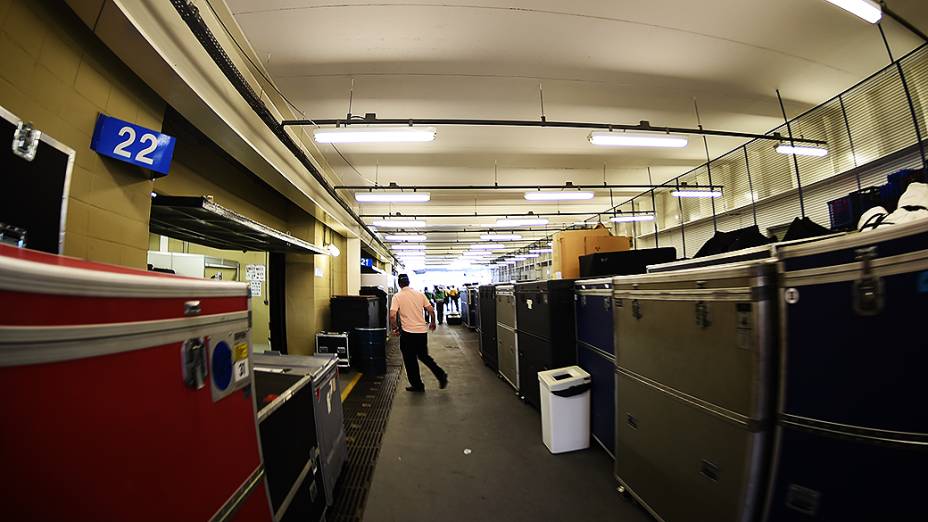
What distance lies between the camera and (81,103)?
1.71m

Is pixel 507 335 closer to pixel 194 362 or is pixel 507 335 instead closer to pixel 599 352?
pixel 599 352

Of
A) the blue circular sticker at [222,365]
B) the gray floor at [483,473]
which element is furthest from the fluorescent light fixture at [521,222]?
the blue circular sticker at [222,365]

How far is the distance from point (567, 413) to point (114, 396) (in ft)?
8.48

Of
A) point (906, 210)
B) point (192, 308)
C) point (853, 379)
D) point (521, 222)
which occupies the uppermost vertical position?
point (521, 222)

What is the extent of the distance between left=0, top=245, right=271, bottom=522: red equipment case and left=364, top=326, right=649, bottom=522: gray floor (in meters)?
1.32

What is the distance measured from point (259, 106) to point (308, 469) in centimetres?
309

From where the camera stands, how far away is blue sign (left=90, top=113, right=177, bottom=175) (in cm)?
180

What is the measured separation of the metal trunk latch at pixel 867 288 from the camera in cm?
94

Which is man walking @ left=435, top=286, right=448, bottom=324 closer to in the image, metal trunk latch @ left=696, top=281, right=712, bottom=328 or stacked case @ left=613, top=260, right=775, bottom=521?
stacked case @ left=613, top=260, right=775, bottom=521

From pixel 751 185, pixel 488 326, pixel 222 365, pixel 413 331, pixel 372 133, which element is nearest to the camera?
pixel 222 365

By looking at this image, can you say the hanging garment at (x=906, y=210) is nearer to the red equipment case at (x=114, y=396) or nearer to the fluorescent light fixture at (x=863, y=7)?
the fluorescent light fixture at (x=863, y=7)

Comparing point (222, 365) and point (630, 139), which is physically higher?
point (630, 139)

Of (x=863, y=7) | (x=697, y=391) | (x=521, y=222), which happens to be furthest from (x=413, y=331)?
(x=521, y=222)

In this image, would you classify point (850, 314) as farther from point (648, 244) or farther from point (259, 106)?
point (648, 244)
